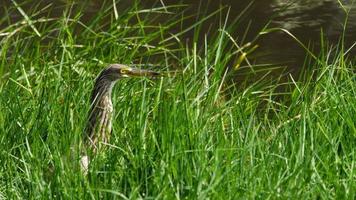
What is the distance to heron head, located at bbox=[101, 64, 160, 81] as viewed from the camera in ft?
22.1

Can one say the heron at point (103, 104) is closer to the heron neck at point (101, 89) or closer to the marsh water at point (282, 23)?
the heron neck at point (101, 89)

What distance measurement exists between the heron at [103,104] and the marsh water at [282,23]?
3516mm

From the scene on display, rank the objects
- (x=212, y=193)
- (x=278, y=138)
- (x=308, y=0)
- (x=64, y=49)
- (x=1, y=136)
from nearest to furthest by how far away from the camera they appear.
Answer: (x=212, y=193) < (x=278, y=138) < (x=1, y=136) < (x=64, y=49) < (x=308, y=0)

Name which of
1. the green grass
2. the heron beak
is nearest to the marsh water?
the green grass

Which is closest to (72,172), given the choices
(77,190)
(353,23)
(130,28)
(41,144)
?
(77,190)

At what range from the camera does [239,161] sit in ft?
17.3

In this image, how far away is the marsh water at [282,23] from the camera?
35.2 feet

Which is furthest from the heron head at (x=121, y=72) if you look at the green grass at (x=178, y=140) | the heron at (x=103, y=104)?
the green grass at (x=178, y=140)

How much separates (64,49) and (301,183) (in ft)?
9.31

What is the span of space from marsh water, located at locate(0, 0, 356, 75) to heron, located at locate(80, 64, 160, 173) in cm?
352

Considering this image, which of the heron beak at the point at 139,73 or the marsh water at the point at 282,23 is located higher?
the heron beak at the point at 139,73

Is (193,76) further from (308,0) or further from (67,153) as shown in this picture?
(308,0)

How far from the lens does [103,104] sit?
6.59m

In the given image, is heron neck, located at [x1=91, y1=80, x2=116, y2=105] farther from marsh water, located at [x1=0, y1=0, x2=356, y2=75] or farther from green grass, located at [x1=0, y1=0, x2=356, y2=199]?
marsh water, located at [x1=0, y1=0, x2=356, y2=75]
